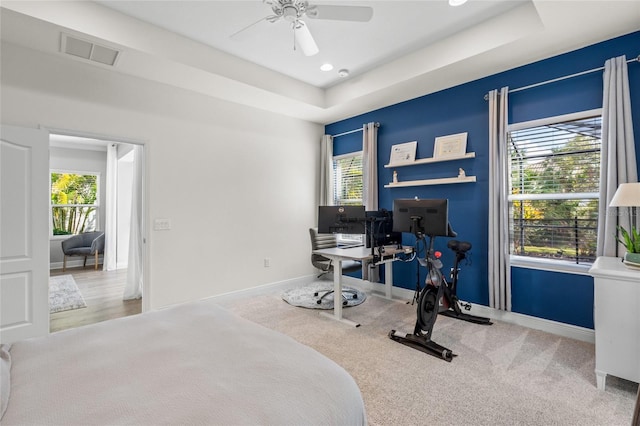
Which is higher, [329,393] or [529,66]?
[529,66]

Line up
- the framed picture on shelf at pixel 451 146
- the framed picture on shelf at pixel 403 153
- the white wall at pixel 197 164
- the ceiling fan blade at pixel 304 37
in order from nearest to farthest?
the ceiling fan blade at pixel 304 37
the white wall at pixel 197 164
the framed picture on shelf at pixel 451 146
the framed picture on shelf at pixel 403 153

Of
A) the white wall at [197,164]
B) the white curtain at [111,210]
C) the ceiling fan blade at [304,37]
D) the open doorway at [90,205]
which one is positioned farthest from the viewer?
the white curtain at [111,210]

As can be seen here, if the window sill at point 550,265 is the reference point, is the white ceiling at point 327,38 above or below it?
above

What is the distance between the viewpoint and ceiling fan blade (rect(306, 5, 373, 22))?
7.28 feet

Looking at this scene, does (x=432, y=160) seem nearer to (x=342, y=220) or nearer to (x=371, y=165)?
(x=371, y=165)

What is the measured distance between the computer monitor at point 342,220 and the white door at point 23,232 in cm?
283

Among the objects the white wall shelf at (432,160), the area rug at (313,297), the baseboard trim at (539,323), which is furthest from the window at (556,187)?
the area rug at (313,297)

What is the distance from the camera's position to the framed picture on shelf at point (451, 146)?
373 cm

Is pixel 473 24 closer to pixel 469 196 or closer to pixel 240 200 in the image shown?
pixel 469 196

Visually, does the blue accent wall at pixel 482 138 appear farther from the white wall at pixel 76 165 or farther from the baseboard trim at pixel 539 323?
the white wall at pixel 76 165

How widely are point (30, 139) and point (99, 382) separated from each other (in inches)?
113

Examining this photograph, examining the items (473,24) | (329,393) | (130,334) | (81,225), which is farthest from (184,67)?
(81,225)

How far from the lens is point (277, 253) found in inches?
193

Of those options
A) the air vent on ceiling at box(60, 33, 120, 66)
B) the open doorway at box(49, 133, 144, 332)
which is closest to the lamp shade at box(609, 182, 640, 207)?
the air vent on ceiling at box(60, 33, 120, 66)
